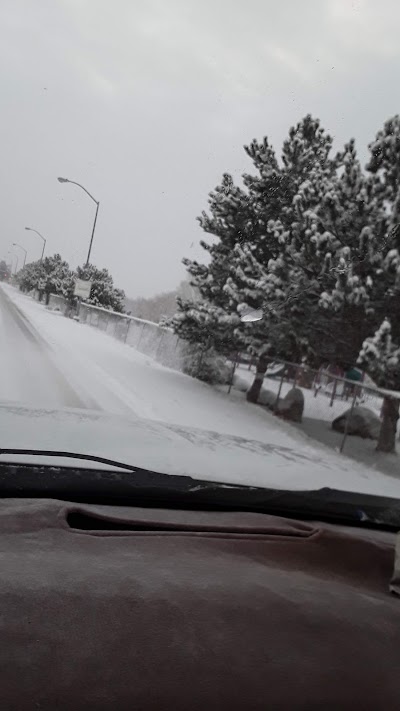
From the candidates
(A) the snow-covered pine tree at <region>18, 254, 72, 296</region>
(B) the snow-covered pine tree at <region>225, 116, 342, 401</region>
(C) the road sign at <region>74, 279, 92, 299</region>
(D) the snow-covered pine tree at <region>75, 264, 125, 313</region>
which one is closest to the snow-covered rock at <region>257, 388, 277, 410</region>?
(B) the snow-covered pine tree at <region>225, 116, 342, 401</region>

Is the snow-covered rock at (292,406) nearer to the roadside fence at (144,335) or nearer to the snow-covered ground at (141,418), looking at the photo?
the snow-covered ground at (141,418)

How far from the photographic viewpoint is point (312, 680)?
4.45ft

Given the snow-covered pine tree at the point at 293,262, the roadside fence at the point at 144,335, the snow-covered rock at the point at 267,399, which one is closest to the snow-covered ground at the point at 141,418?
the roadside fence at the point at 144,335

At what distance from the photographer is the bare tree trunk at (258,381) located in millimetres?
7124

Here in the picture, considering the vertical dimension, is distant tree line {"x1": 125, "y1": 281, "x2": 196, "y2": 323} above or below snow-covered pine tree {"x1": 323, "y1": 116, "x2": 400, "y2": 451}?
below

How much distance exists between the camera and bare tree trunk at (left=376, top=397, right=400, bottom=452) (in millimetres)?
6840

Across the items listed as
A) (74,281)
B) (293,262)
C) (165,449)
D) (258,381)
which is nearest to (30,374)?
(74,281)

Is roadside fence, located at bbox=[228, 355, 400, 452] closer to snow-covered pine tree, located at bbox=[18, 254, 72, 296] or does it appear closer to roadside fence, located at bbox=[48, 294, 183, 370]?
roadside fence, located at bbox=[48, 294, 183, 370]

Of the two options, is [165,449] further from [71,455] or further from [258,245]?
[258,245]

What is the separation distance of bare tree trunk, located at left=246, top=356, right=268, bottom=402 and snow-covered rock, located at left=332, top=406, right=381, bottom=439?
111cm

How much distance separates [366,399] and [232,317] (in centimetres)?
250

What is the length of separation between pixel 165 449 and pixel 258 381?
188 inches

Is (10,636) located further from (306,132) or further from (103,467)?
(306,132)

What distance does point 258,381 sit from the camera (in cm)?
781
